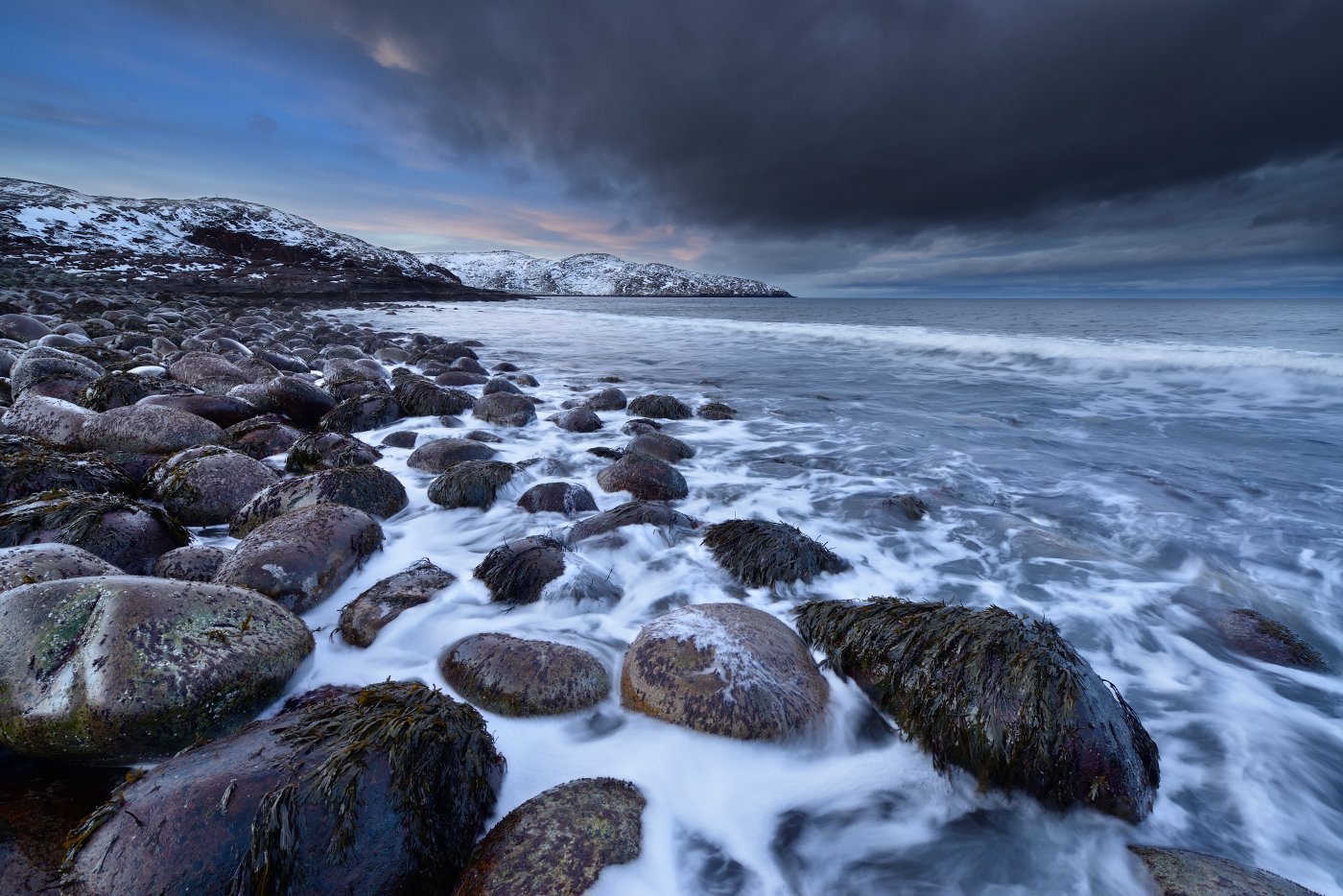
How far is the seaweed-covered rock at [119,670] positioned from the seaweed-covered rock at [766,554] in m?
2.80

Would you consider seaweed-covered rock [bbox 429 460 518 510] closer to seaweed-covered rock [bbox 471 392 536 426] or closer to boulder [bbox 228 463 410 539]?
boulder [bbox 228 463 410 539]

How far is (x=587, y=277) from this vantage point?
16350 centimetres

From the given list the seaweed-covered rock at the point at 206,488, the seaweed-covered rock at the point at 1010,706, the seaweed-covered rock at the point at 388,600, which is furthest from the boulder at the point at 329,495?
the seaweed-covered rock at the point at 1010,706

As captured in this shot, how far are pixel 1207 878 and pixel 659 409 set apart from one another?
7.62 metres

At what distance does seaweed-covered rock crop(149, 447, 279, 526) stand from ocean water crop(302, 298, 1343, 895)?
110 cm

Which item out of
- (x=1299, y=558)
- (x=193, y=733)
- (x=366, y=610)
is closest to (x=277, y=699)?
(x=193, y=733)

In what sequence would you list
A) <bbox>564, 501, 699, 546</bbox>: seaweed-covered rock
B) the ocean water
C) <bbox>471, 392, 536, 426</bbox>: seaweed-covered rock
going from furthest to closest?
1. <bbox>471, 392, 536, 426</bbox>: seaweed-covered rock
2. <bbox>564, 501, 699, 546</bbox>: seaweed-covered rock
3. the ocean water

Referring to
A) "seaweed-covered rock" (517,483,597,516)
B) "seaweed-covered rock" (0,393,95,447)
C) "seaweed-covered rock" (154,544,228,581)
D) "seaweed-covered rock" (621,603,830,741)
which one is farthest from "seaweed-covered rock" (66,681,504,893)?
"seaweed-covered rock" (0,393,95,447)

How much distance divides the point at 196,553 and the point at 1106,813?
4.49 m

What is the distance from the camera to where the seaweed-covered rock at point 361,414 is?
678 centimetres

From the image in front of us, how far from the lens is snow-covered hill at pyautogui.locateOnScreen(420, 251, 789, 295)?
506ft

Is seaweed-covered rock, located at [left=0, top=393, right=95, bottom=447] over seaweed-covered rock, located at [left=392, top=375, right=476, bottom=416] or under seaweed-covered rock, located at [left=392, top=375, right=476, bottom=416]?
over

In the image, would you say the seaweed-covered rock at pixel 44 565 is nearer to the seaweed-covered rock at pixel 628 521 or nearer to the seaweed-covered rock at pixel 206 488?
the seaweed-covered rock at pixel 206 488

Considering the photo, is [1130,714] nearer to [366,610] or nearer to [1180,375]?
[366,610]
